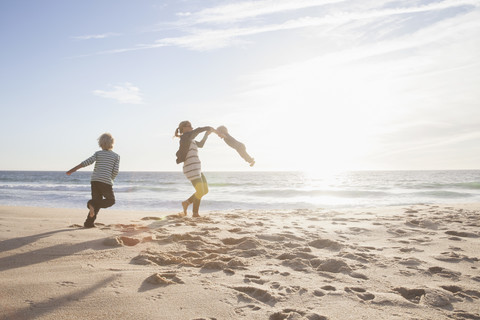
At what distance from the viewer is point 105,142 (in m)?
4.95

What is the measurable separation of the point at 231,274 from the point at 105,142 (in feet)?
10.9

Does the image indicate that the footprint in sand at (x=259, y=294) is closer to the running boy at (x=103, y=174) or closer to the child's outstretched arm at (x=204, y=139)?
the running boy at (x=103, y=174)

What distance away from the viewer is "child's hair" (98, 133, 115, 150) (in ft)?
16.2

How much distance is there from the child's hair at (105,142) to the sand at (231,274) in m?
1.32

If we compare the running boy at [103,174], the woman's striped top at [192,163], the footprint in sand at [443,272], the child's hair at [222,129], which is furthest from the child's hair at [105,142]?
the footprint in sand at [443,272]

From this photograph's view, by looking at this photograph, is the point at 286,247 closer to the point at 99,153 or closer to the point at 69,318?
the point at 69,318

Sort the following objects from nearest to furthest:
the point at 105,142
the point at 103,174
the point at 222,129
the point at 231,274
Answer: the point at 231,274
the point at 103,174
the point at 105,142
the point at 222,129

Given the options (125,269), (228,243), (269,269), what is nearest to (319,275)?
(269,269)

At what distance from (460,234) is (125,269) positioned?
471cm

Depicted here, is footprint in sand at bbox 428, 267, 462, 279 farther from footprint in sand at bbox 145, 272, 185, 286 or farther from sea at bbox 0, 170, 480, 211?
sea at bbox 0, 170, 480, 211

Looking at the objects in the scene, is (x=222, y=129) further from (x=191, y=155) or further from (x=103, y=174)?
(x=103, y=174)

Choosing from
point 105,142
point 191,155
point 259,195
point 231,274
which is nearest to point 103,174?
point 105,142

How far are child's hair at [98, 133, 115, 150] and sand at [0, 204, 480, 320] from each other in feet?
4.33

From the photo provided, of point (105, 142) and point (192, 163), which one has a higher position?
point (105, 142)
